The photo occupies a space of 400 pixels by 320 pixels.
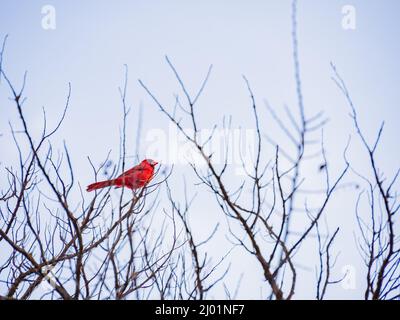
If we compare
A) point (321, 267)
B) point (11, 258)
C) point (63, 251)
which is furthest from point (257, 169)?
point (11, 258)

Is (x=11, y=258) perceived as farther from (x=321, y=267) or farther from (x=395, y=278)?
(x=395, y=278)

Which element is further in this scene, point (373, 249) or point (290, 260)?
point (373, 249)

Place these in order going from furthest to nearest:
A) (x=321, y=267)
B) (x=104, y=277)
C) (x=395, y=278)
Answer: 1. (x=104, y=277)
2. (x=395, y=278)
3. (x=321, y=267)
